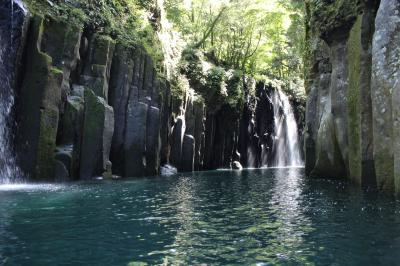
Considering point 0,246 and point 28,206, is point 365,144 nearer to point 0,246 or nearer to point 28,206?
point 28,206

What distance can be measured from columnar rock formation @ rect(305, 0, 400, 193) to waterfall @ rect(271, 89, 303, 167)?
835 inches

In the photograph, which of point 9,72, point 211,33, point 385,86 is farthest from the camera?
point 211,33

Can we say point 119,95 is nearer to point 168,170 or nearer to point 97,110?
point 97,110

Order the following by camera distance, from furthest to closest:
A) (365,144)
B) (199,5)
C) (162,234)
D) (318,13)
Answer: (199,5) < (318,13) < (365,144) < (162,234)

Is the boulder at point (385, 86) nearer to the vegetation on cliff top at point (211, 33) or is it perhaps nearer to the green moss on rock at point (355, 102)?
the green moss on rock at point (355, 102)

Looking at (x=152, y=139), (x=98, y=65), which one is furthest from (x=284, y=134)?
(x=98, y=65)

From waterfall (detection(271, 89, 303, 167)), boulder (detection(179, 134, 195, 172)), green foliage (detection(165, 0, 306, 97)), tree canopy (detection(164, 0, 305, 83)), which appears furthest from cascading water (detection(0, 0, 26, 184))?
waterfall (detection(271, 89, 303, 167))

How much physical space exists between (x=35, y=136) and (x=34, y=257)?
14245 millimetres

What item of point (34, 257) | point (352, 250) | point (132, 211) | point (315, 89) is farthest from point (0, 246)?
point (315, 89)

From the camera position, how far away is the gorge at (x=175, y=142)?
8453 millimetres

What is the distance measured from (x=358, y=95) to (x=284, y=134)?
33.6 meters

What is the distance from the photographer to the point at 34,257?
730cm

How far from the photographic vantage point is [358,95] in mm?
18016

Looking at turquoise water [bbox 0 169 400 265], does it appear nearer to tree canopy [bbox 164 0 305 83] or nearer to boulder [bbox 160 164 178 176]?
boulder [bbox 160 164 178 176]
